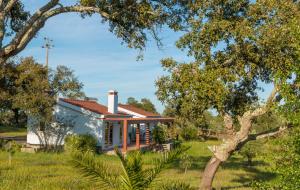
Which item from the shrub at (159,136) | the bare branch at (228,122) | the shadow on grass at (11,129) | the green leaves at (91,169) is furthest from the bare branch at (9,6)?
the shadow on grass at (11,129)

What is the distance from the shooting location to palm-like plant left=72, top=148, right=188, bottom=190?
22.5 feet

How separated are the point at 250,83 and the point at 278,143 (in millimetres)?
9457

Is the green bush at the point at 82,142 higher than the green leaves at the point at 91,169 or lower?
higher

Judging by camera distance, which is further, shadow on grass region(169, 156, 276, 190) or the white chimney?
the white chimney

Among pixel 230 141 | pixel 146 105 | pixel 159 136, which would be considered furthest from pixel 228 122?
pixel 146 105

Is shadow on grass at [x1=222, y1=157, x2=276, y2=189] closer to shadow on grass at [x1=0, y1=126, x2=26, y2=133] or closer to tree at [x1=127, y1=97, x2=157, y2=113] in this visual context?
shadow on grass at [x1=0, y1=126, x2=26, y2=133]

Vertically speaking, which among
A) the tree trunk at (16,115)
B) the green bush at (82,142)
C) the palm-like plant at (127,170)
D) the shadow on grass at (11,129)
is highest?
the tree trunk at (16,115)

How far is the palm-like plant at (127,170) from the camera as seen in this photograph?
6859 mm

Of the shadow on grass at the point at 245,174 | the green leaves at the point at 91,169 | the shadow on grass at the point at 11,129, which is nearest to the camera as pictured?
the green leaves at the point at 91,169

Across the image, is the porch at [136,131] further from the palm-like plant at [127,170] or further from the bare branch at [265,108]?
the palm-like plant at [127,170]

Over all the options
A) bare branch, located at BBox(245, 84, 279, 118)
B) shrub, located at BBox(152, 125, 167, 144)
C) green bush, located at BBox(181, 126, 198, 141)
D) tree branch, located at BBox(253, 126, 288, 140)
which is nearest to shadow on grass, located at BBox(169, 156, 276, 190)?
tree branch, located at BBox(253, 126, 288, 140)

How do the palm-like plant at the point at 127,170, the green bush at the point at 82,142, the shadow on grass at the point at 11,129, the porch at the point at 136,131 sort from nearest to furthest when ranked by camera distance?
the palm-like plant at the point at 127,170, the green bush at the point at 82,142, the porch at the point at 136,131, the shadow on grass at the point at 11,129

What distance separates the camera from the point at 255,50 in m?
15.7

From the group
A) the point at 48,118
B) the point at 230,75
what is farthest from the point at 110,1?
the point at 48,118
